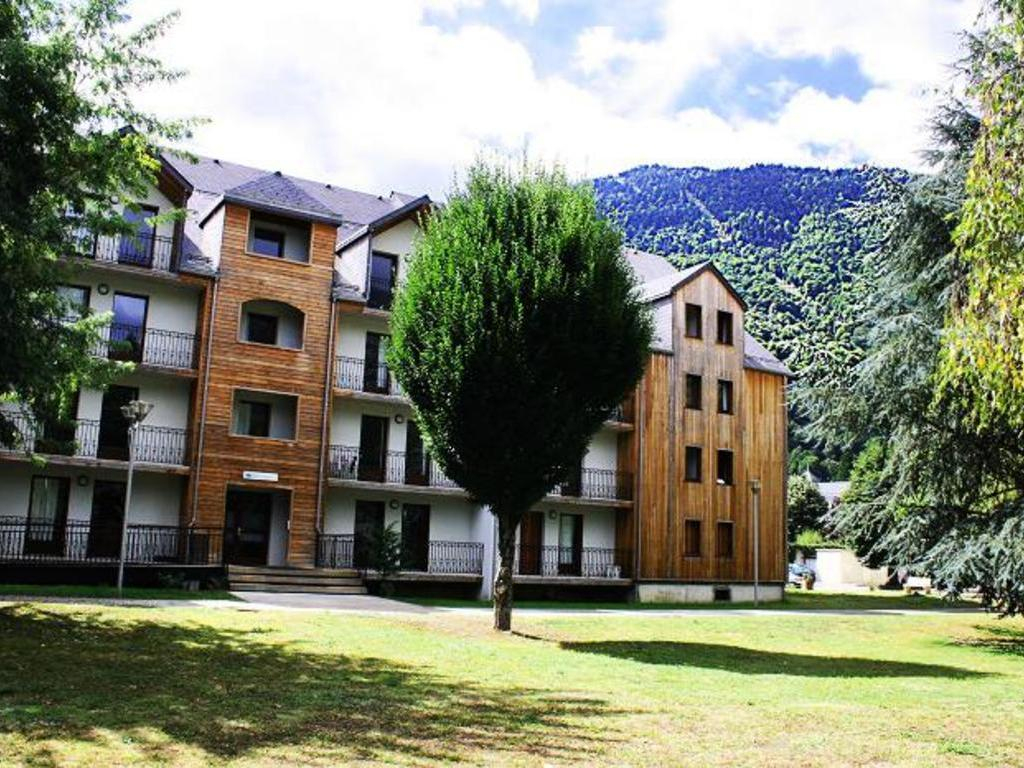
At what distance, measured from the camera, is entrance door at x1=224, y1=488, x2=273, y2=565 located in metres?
25.5

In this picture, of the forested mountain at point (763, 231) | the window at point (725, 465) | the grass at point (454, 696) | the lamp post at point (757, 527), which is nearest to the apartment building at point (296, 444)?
the window at point (725, 465)

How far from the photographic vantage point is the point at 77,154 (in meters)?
11.8

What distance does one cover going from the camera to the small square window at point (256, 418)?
86.4 feet

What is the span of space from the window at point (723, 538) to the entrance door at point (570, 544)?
485 cm

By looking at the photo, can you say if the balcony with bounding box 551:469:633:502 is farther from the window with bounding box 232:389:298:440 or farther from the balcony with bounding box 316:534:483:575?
the window with bounding box 232:389:298:440

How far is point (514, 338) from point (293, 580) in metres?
11.3

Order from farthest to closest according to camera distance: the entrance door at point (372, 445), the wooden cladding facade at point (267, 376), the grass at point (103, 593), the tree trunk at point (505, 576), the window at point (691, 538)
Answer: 1. the window at point (691, 538)
2. the entrance door at point (372, 445)
3. the wooden cladding facade at point (267, 376)
4. the grass at point (103, 593)
5. the tree trunk at point (505, 576)

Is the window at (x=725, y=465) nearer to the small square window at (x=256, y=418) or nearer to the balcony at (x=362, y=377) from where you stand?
the balcony at (x=362, y=377)

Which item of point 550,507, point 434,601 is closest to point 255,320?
point 434,601

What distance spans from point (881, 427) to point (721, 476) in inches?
513

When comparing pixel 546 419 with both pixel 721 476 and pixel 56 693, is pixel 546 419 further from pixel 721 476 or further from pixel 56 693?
pixel 721 476

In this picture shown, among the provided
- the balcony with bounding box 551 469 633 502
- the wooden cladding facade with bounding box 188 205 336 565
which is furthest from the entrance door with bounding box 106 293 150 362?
the balcony with bounding box 551 469 633 502

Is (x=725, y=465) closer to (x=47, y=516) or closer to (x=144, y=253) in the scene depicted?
(x=144, y=253)

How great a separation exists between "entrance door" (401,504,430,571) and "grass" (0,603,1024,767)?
1103 cm
